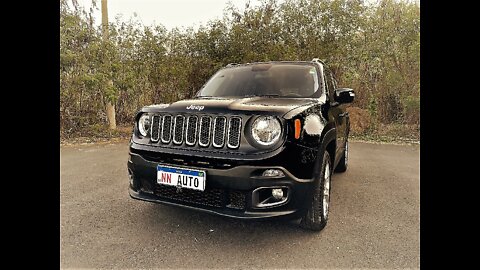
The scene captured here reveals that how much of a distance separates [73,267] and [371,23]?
9.36 metres

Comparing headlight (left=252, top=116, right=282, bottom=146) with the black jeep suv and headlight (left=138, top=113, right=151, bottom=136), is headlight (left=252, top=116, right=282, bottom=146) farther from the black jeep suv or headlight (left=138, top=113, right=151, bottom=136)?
headlight (left=138, top=113, right=151, bottom=136)

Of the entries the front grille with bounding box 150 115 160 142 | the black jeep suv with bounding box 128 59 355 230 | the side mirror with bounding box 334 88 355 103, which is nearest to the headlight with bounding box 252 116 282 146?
the black jeep suv with bounding box 128 59 355 230

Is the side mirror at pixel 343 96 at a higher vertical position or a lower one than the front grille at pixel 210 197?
higher

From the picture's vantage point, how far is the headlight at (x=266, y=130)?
7.96 ft

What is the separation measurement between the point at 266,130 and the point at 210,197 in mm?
672

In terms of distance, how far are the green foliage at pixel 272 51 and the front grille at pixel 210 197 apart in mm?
6445

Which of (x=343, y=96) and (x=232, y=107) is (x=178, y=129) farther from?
(x=343, y=96)

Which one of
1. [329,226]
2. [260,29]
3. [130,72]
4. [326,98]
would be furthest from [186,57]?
[329,226]

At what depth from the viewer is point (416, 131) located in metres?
8.76

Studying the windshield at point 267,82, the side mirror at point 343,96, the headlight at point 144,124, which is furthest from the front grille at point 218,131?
the side mirror at point 343,96

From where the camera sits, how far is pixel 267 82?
365cm

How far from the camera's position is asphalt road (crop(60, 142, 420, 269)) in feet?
7.86

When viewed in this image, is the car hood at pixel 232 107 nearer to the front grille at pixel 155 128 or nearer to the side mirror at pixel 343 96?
the front grille at pixel 155 128
